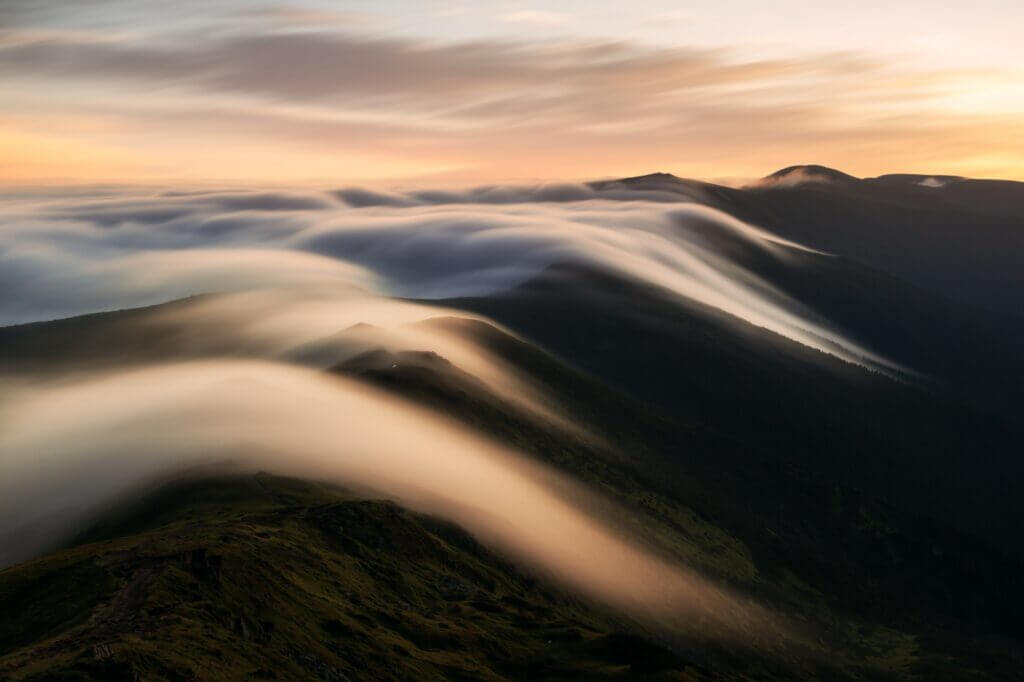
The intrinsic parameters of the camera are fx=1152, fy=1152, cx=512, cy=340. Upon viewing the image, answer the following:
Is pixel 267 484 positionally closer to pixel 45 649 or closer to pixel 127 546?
pixel 127 546

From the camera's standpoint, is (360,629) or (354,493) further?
(354,493)

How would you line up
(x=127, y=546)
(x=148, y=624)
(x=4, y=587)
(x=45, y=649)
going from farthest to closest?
(x=127, y=546) → (x=4, y=587) → (x=148, y=624) → (x=45, y=649)

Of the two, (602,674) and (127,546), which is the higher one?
(127,546)

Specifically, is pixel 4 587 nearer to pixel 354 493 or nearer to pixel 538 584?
pixel 354 493

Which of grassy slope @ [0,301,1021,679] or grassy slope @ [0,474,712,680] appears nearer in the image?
grassy slope @ [0,474,712,680]

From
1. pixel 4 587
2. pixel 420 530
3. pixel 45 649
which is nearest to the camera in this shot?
pixel 45 649

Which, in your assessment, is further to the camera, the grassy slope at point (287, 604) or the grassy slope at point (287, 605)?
the grassy slope at point (287, 605)

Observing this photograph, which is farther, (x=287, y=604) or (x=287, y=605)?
(x=287, y=604)

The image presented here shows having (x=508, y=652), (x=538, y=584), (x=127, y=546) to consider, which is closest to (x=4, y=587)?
(x=127, y=546)

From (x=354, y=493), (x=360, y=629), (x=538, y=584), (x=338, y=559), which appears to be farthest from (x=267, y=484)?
(x=360, y=629)
